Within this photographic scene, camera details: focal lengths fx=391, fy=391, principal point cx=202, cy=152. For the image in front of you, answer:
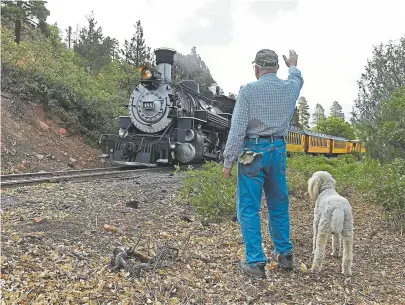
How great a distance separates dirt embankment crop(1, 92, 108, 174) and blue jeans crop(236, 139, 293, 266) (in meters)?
8.32

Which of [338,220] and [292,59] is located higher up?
[292,59]

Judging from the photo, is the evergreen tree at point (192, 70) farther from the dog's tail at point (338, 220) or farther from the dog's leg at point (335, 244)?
the dog's tail at point (338, 220)

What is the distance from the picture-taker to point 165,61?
1357cm

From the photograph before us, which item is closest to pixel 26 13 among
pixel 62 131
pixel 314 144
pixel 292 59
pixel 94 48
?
pixel 94 48

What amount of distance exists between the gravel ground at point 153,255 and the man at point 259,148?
0.29 m

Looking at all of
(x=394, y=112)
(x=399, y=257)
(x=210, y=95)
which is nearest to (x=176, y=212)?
(x=399, y=257)

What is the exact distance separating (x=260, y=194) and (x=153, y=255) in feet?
3.82

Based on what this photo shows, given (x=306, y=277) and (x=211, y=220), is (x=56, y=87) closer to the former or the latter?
(x=211, y=220)

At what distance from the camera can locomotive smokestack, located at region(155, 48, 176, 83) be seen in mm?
13411

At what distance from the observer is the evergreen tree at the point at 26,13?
26.1 meters

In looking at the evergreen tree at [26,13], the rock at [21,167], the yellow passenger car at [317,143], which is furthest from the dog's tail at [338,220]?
the evergreen tree at [26,13]

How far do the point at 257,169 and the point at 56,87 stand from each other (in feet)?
46.5

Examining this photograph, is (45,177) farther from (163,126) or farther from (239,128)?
(239,128)

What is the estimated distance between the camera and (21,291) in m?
2.66
